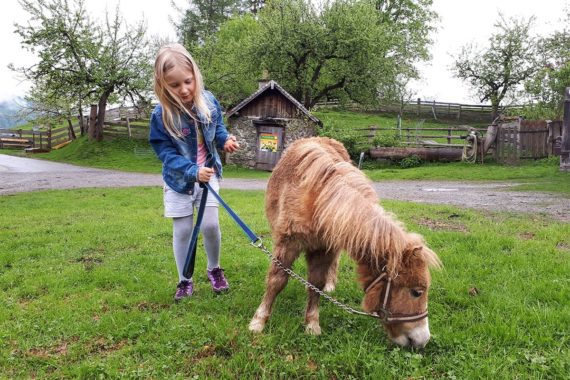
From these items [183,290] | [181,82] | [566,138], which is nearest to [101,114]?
[566,138]

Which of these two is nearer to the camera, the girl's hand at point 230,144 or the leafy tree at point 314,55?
the girl's hand at point 230,144

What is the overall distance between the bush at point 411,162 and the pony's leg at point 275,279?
2075cm

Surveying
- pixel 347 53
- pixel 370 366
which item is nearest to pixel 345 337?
pixel 370 366

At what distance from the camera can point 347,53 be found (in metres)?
27.7

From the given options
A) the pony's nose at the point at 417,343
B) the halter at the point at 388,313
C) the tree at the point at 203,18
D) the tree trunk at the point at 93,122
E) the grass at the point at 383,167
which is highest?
the tree at the point at 203,18

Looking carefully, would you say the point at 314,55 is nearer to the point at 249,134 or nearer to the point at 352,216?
the point at 249,134

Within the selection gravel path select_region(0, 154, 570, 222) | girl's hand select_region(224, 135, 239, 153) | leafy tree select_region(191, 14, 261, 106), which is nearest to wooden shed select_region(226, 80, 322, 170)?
leafy tree select_region(191, 14, 261, 106)

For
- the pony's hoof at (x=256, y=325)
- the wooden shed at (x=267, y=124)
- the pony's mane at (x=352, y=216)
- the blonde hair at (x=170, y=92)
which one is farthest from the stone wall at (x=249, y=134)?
the pony's hoof at (x=256, y=325)

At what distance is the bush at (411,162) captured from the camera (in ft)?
75.7

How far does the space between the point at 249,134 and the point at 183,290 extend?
2237 centimetres

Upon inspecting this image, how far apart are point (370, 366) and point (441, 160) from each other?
22022 millimetres

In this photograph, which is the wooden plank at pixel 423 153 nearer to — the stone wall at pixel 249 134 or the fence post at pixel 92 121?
the stone wall at pixel 249 134

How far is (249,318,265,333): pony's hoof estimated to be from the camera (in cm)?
349

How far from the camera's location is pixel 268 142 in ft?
84.5
